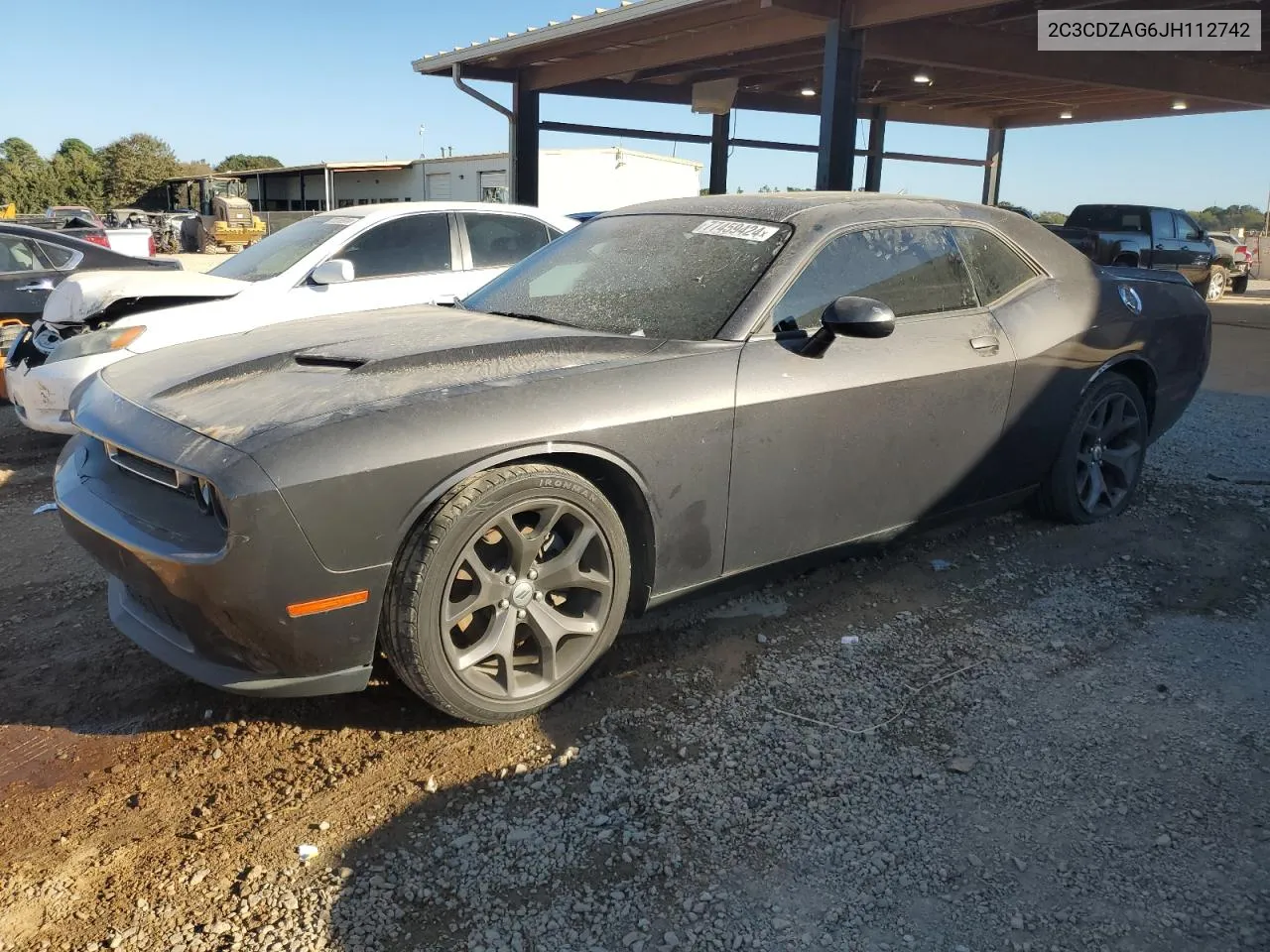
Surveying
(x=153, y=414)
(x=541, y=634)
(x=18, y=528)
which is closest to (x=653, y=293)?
(x=541, y=634)

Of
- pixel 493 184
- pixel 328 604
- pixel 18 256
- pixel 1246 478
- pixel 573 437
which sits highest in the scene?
pixel 493 184

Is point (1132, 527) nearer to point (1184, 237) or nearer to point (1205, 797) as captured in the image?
point (1205, 797)

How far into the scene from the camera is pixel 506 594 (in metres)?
2.79

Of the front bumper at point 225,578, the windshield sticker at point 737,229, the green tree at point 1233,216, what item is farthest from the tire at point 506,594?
the green tree at point 1233,216

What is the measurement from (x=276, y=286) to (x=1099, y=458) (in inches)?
193

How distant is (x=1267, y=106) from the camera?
15.2 m

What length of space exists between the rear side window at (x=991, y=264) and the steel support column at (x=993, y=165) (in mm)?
17194

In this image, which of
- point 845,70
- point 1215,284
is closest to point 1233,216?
point 1215,284

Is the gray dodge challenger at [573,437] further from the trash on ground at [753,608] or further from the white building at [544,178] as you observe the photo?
the white building at [544,178]

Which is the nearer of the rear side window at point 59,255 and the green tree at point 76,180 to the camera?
the rear side window at point 59,255

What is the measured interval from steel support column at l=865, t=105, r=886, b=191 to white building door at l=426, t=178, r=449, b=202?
1920 centimetres

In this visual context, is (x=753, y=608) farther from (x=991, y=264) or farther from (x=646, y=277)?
(x=991, y=264)

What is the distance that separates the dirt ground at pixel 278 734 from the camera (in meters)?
2.23

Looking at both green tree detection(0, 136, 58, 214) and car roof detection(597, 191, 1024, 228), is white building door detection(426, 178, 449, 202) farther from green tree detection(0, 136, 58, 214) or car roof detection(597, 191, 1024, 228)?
car roof detection(597, 191, 1024, 228)
